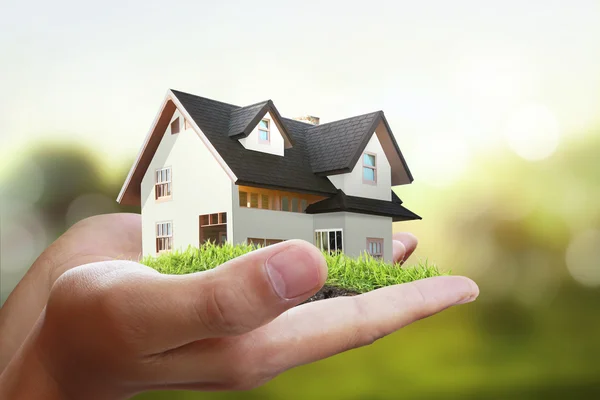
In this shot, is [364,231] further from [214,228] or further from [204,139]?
[204,139]

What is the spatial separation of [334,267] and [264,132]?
630 millimetres

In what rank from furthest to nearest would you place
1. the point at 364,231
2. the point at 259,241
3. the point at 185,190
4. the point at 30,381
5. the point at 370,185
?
the point at 370,185
the point at 364,231
the point at 185,190
the point at 259,241
the point at 30,381

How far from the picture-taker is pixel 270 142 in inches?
110

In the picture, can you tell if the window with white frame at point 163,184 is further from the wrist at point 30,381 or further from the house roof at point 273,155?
the wrist at point 30,381

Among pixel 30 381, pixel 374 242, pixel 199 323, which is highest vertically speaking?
pixel 374 242

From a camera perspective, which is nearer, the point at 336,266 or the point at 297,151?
the point at 336,266

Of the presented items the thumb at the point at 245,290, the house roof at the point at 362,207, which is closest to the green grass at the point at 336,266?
the house roof at the point at 362,207

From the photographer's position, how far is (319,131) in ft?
9.90

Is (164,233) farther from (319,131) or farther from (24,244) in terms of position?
(24,244)

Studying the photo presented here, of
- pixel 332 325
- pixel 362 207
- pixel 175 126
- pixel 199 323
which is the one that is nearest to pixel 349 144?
pixel 362 207

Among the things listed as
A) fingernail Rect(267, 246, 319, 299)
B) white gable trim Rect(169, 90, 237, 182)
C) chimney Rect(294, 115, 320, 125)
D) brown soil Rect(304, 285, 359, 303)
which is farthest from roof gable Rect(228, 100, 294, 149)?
fingernail Rect(267, 246, 319, 299)

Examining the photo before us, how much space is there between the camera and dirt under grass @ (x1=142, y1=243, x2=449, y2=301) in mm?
2535

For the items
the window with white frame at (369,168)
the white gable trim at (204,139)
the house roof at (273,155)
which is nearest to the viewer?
the white gable trim at (204,139)

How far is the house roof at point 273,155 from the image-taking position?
8.60ft
